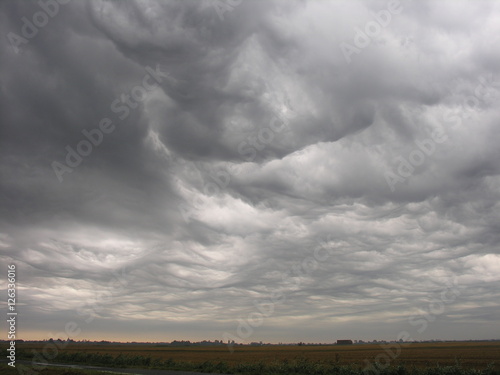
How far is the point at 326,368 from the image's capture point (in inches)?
1786

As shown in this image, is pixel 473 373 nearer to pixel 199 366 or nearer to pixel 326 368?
pixel 326 368

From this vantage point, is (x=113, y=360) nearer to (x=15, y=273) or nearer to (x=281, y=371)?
(x=281, y=371)

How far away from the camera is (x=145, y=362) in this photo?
6988 centimetres

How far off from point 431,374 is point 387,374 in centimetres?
444

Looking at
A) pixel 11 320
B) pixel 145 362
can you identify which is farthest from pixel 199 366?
pixel 11 320

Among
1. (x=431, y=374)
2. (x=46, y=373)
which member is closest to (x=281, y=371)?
(x=431, y=374)

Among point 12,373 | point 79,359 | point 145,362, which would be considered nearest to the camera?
point 12,373

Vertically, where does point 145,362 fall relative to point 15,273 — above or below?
below

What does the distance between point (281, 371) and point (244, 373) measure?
16.4 ft

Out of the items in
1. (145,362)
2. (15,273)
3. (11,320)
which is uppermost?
(15,273)

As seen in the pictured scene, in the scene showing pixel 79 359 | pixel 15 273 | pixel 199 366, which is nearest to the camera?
pixel 15 273

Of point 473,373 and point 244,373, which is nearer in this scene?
point 473,373

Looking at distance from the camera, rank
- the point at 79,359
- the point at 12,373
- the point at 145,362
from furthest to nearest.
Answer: the point at 79,359 < the point at 145,362 < the point at 12,373

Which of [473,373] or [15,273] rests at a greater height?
[15,273]
